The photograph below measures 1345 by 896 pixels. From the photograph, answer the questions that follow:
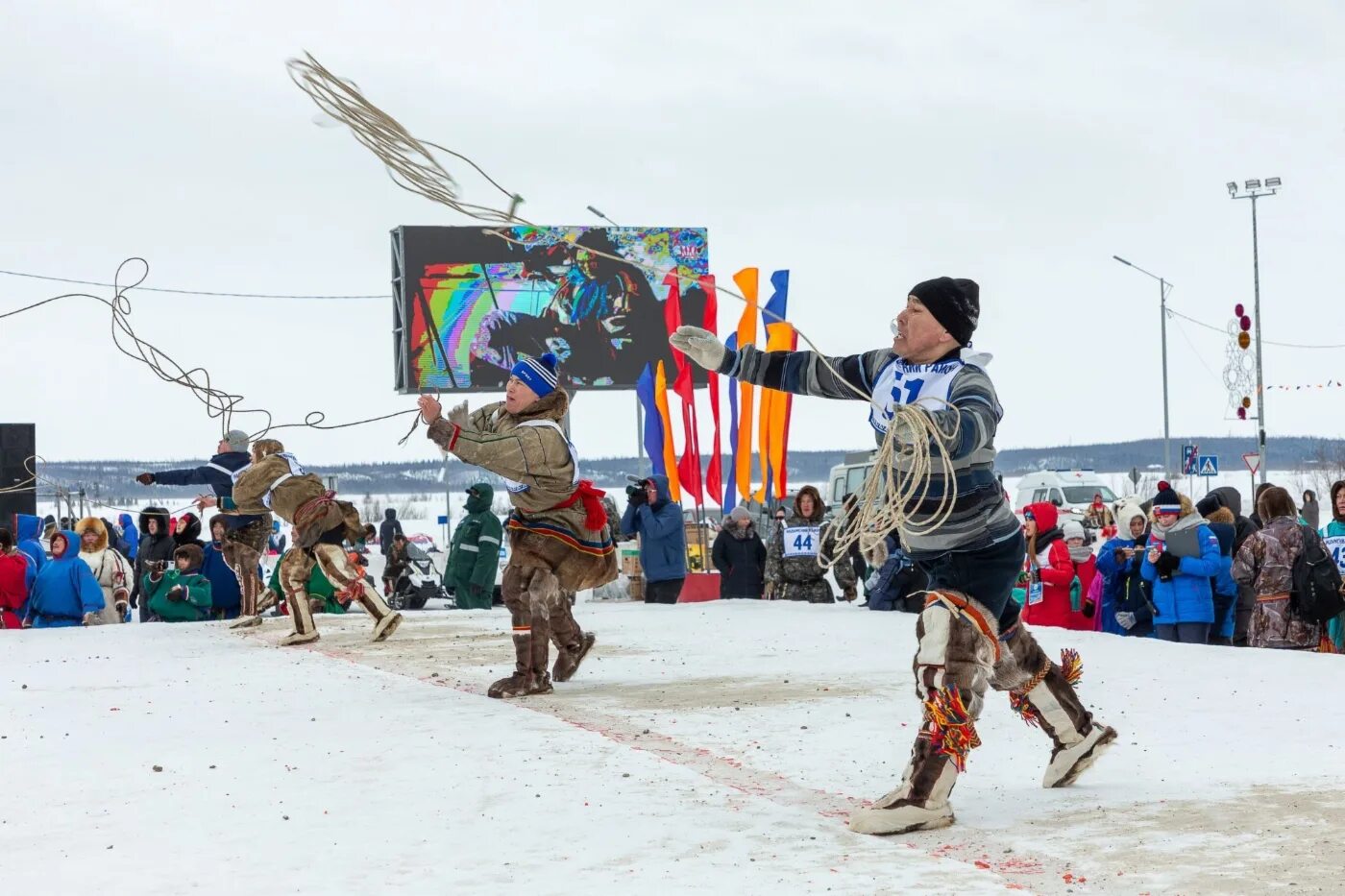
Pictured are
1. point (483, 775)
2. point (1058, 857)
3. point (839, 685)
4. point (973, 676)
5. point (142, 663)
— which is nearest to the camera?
point (1058, 857)

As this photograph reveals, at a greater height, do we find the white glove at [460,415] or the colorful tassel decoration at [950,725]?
the white glove at [460,415]

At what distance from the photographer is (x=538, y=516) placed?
26.6 feet

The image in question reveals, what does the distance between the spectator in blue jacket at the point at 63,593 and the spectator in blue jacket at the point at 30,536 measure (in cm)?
86

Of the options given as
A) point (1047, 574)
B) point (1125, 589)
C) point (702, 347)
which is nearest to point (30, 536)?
point (1047, 574)

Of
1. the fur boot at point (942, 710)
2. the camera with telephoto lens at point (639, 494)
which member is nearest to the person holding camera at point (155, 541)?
the camera with telephoto lens at point (639, 494)

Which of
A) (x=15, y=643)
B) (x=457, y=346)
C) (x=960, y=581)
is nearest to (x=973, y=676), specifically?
(x=960, y=581)

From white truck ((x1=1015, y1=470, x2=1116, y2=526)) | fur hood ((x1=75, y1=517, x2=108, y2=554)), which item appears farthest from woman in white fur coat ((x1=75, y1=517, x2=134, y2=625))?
white truck ((x1=1015, y1=470, x2=1116, y2=526))

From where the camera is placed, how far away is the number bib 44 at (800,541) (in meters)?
14.3

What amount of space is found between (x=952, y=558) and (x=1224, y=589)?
6096 millimetres

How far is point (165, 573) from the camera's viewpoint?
14.5 m

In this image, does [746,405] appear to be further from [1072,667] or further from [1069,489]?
[1072,667]

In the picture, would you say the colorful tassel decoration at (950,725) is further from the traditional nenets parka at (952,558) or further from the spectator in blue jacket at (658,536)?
the spectator in blue jacket at (658,536)

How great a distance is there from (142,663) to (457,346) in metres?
18.1

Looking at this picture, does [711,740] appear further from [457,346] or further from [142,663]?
[457,346]
